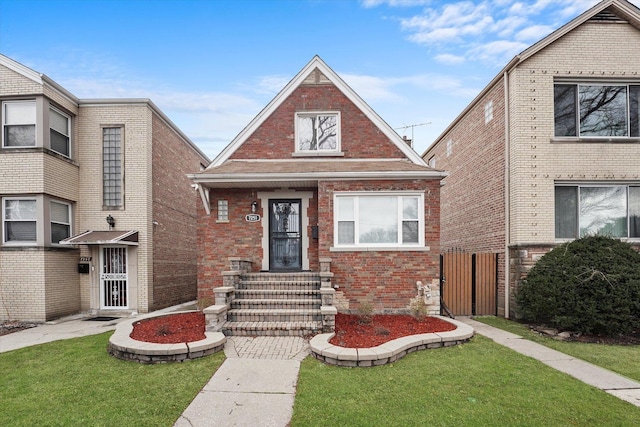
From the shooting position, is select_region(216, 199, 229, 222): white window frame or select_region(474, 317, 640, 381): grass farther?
select_region(216, 199, 229, 222): white window frame

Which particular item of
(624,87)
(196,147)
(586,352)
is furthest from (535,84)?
(196,147)

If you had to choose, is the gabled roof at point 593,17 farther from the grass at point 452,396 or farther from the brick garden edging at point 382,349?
the grass at point 452,396

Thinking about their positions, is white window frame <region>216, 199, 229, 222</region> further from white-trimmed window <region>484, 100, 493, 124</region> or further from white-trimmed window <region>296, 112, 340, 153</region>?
white-trimmed window <region>484, 100, 493, 124</region>

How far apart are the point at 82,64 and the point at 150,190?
270 inches

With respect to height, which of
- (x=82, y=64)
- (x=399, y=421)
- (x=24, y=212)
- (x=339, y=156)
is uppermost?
(x=82, y=64)

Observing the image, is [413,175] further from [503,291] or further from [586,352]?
[586,352]

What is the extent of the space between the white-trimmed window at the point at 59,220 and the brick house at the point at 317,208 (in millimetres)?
4561

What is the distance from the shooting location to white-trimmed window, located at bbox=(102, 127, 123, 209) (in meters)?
10.8

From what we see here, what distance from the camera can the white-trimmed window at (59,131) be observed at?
9891mm

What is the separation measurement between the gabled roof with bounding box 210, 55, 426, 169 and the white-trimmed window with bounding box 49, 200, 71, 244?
519 cm

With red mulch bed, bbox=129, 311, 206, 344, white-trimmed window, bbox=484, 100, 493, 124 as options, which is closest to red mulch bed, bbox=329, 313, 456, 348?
red mulch bed, bbox=129, 311, 206, 344

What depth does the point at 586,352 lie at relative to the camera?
20.6ft

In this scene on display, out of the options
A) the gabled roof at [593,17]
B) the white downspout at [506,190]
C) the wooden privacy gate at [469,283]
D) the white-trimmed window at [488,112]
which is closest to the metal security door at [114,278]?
the wooden privacy gate at [469,283]

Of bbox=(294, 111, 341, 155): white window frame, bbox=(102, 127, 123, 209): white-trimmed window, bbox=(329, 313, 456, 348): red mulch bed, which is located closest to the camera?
bbox=(329, 313, 456, 348): red mulch bed
